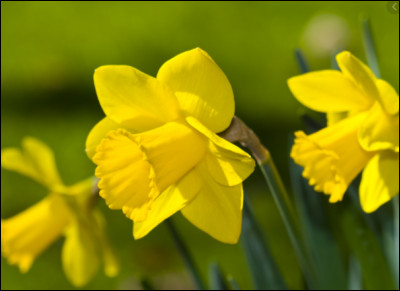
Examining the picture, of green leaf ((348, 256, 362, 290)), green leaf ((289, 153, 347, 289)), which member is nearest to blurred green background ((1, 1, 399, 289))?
green leaf ((348, 256, 362, 290))

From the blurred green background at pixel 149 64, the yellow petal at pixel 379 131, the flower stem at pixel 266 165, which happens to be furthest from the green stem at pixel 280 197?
the blurred green background at pixel 149 64

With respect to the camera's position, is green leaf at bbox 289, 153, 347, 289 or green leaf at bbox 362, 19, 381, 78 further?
green leaf at bbox 289, 153, 347, 289

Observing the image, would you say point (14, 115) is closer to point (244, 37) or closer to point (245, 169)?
point (244, 37)

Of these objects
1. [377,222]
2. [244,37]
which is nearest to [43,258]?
[244,37]

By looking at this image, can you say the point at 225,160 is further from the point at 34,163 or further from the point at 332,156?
the point at 34,163

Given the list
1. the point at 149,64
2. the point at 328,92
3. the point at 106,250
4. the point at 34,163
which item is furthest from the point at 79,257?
the point at 149,64

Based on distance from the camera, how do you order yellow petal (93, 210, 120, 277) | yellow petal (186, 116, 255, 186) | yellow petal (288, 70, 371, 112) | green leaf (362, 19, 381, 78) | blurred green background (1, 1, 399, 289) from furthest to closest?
blurred green background (1, 1, 399, 289), yellow petal (93, 210, 120, 277), green leaf (362, 19, 381, 78), yellow petal (288, 70, 371, 112), yellow petal (186, 116, 255, 186)

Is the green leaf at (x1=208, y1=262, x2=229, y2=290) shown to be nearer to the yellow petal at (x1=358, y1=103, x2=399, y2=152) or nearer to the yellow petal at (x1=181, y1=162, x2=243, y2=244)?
the yellow petal at (x1=181, y1=162, x2=243, y2=244)
